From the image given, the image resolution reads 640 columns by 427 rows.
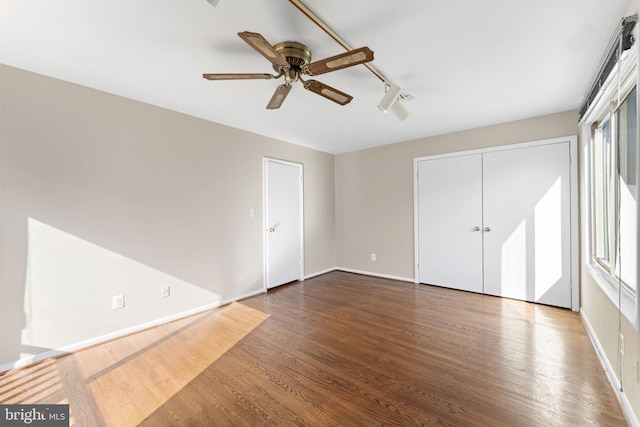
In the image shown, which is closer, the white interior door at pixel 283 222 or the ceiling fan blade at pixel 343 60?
the ceiling fan blade at pixel 343 60

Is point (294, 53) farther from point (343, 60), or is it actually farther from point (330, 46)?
point (343, 60)

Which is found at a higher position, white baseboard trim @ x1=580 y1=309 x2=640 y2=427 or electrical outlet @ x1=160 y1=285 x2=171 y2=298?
electrical outlet @ x1=160 y1=285 x2=171 y2=298

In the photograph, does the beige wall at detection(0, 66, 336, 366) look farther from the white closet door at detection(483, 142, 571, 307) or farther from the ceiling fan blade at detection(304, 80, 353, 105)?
the white closet door at detection(483, 142, 571, 307)

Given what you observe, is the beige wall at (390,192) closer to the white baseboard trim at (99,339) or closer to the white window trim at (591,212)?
the white window trim at (591,212)

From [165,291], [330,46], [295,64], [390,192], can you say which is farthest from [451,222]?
[165,291]

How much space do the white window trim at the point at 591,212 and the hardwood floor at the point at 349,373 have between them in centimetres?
59

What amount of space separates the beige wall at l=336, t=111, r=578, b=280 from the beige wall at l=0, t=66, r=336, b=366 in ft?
6.82

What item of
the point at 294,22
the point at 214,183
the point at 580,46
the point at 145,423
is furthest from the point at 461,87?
the point at 145,423

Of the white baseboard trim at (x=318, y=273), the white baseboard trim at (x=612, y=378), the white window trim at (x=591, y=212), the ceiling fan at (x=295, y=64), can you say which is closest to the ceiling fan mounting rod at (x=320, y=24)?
the ceiling fan at (x=295, y=64)

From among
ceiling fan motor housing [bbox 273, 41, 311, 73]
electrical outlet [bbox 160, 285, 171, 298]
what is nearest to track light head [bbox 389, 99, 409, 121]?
ceiling fan motor housing [bbox 273, 41, 311, 73]

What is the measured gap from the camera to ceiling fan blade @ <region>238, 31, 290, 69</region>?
1.28 metres

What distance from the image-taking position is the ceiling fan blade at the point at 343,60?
4.53ft

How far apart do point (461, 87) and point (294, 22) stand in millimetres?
1692

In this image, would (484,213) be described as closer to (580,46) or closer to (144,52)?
(580,46)
